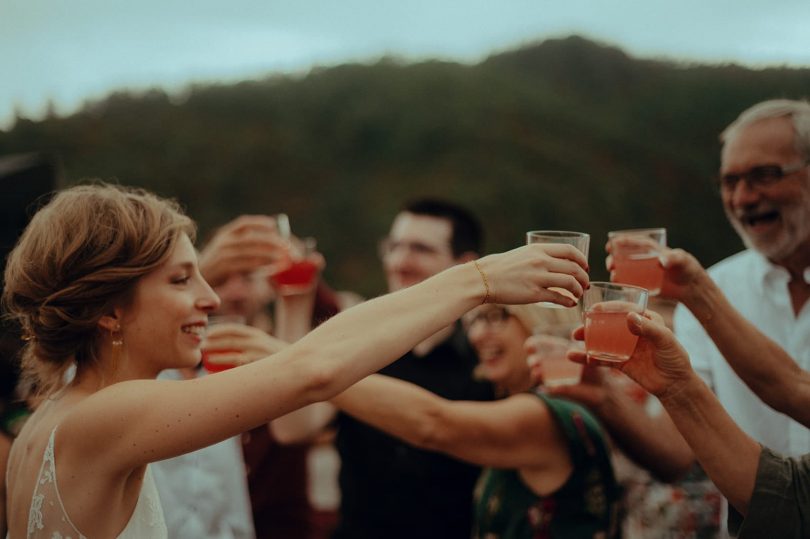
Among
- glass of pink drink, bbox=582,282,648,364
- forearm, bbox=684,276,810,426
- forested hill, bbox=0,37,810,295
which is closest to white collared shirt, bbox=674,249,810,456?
forearm, bbox=684,276,810,426

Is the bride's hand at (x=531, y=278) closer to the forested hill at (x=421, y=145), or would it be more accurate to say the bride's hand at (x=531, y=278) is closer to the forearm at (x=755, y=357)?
the forearm at (x=755, y=357)

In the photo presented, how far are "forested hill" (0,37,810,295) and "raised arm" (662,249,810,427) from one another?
7.05 metres

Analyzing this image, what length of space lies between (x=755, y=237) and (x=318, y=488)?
21.3ft

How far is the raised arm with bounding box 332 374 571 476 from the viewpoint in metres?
2.72

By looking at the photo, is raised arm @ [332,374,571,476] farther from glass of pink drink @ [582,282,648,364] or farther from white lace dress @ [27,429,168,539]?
white lace dress @ [27,429,168,539]

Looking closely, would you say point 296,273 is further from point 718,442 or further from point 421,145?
point 421,145

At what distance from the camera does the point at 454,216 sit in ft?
14.1

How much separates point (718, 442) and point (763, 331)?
1.38 meters

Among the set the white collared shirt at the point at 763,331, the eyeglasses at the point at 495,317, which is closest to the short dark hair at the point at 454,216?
the eyeglasses at the point at 495,317

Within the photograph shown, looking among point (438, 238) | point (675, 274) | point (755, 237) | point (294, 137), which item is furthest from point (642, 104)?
point (675, 274)

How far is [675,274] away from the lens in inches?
97.4

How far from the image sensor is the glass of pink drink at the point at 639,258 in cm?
251

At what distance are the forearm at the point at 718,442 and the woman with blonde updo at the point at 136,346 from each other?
1.39 ft

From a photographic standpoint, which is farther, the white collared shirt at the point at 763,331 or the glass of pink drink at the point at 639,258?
the white collared shirt at the point at 763,331
